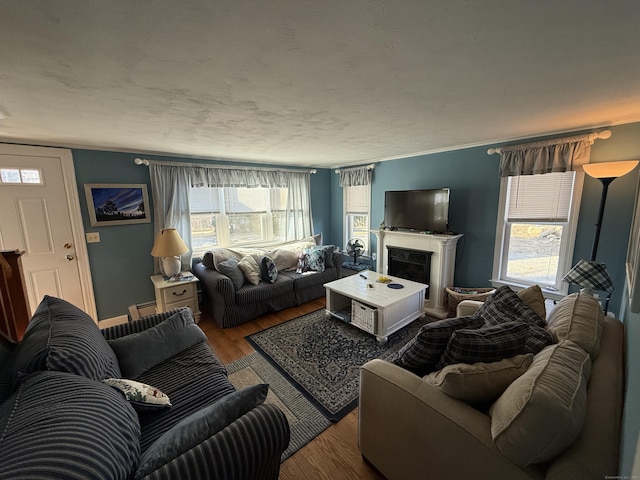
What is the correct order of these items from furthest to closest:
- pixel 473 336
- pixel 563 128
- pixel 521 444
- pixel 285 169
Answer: pixel 285 169 < pixel 563 128 < pixel 473 336 < pixel 521 444

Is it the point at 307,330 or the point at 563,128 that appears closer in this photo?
the point at 563,128

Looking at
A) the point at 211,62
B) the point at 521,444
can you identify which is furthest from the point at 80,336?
the point at 521,444

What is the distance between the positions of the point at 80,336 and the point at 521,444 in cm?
186

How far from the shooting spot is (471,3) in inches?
34.4

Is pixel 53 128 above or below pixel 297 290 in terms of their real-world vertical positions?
above

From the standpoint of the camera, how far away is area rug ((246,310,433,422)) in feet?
6.52

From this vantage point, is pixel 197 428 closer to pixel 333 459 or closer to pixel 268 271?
pixel 333 459

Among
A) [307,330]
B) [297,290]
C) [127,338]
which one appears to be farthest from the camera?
[297,290]

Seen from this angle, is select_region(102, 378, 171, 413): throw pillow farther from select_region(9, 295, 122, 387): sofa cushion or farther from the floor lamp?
the floor lamp

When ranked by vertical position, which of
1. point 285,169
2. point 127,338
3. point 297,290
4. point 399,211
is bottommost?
point 297,290

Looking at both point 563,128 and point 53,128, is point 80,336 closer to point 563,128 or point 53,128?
point 53,128

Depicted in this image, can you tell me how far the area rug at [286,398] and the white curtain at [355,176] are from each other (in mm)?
3268

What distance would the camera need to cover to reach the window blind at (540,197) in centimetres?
268

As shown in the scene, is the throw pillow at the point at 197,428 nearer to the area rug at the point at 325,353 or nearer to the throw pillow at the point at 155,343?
the throw pillow at the point at 155,343
